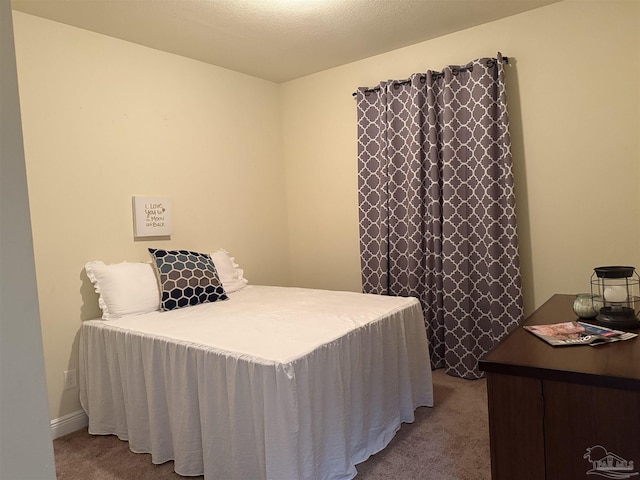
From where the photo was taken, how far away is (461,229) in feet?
10.3

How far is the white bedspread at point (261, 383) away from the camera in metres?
1.78

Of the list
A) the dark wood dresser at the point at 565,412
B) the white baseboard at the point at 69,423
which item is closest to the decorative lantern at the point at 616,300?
the dark wood dresser at the point at 565,412

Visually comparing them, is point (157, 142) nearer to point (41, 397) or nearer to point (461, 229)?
point (461, 229)

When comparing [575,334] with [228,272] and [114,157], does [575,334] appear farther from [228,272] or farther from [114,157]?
[114,157]

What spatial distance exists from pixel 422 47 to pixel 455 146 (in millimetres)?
810

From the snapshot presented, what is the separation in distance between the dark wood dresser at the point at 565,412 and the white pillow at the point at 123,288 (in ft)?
6.65

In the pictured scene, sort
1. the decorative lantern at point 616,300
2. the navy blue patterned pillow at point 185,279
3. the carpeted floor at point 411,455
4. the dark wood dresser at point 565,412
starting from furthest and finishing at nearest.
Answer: the navy blue patterned pillow at point 185,279
the carpeted floor at point 411,455
the decorative lantern at point 616,300
the dark wood dresser at point 565,412

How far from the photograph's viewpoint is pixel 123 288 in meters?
2.67

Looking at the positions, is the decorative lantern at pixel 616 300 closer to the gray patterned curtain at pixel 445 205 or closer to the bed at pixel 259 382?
the bed at pixel 259 382

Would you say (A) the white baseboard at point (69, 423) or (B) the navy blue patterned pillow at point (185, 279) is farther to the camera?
(B) the navy blue patterned pillow at point (185, 279)

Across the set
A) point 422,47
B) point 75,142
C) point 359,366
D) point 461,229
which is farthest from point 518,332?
point 75,142

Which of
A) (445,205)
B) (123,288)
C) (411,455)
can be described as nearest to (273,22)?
(445,205)

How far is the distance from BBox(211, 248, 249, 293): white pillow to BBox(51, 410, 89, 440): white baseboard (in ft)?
3.80

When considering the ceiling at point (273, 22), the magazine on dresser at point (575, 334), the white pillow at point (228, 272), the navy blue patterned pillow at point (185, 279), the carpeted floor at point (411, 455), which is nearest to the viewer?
the magazine on dresser at point (575, 334)
